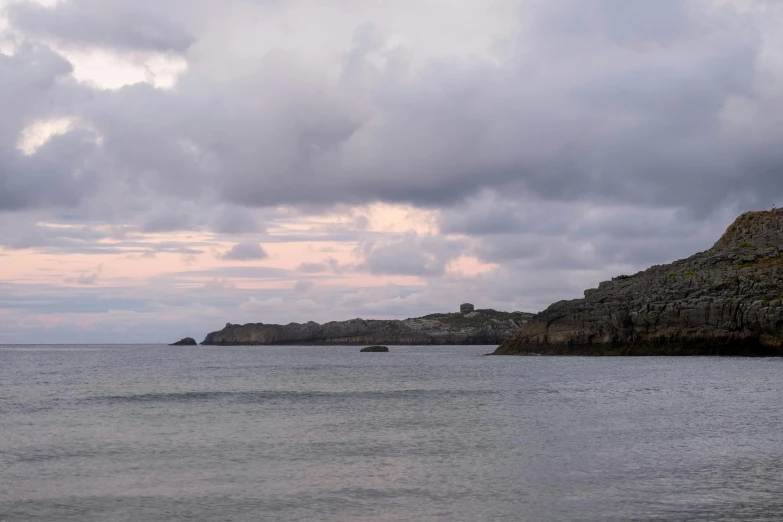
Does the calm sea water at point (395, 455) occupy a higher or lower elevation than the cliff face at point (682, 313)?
lower

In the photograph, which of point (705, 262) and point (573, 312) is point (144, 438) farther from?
point (705, 262)

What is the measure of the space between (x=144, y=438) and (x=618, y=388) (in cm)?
4374

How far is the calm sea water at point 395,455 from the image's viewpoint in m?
24.4

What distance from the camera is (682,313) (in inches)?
4941

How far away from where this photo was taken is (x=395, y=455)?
3381cm

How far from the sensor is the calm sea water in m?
24.4

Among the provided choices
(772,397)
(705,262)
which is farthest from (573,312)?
(772,397)

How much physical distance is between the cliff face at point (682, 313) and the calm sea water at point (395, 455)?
58.5m

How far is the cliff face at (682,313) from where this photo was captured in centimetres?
12001

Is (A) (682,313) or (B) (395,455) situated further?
(A) (682,313)

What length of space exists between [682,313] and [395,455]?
10278cm

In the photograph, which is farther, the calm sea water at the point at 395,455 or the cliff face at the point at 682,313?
the cliff face at the point at 682,313

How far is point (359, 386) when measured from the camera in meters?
76.5

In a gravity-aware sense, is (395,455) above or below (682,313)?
below
